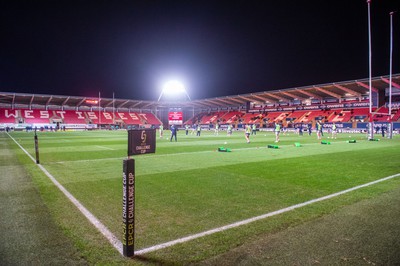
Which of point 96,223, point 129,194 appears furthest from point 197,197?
point 129,194

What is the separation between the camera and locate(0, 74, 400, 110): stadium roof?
53719 millimetres

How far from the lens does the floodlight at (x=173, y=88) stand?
87.8 meters

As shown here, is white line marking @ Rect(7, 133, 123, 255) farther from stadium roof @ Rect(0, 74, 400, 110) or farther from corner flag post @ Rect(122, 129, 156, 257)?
stadium roof @ Rect(0, 74, 400, 110)

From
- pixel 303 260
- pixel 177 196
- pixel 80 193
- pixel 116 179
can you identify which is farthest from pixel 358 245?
pixel 116 179

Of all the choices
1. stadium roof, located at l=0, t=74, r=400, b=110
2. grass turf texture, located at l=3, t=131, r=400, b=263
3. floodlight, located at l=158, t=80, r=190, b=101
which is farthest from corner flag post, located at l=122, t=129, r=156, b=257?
floodlight, located at l=158, t=80, r=190, b=101

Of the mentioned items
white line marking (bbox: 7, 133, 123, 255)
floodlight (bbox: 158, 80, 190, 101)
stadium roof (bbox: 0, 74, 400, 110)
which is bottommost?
white line marking (bbox: 7, 133, 123, 255)

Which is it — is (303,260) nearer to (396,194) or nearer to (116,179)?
(396,194)

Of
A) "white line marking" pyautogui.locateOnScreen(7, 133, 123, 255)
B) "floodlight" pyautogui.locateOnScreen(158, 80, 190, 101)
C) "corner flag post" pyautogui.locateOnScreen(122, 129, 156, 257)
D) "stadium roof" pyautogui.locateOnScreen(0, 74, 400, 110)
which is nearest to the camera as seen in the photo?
"corner flag post" pyautogui.locateOnScreen(122, 129, 156, 257)

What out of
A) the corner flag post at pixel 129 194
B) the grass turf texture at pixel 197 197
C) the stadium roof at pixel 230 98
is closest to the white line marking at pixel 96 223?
the grass turf texture at pixel 197 197

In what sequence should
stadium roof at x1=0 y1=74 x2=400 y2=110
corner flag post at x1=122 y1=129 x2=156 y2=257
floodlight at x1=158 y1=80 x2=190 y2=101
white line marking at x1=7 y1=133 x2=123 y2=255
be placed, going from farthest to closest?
floodlight at x1=158 y1=80 x2=190 y2=101, stadium roof at x1=0 y1=74 x2=400 y2=110, white line marking at x1=7 y1=133 x2=123 y2=255, corner flag post at x1=122 y1=129 x2=156 y2=257

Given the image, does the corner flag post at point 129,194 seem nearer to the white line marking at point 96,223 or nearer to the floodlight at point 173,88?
the white line marking at point 96,223

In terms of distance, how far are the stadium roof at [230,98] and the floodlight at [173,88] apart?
3.39 m

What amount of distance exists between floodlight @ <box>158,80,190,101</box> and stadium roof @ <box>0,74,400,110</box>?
3394 millimetres

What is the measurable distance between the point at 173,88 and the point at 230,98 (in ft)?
70.8
